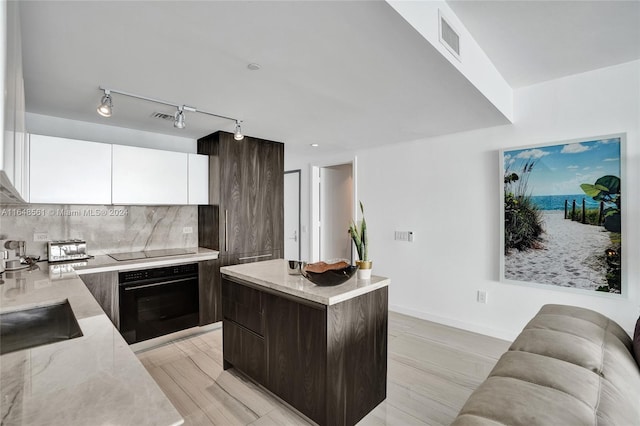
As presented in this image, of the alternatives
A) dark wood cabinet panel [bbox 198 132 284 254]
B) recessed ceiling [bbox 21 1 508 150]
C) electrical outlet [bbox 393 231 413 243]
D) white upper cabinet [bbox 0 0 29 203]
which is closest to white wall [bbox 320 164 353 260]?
dark wood cabinet panel [bbox 198 132 284 254]

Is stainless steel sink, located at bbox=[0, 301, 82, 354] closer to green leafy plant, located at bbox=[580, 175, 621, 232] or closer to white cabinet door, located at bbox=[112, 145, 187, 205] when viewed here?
white cabinet door, located at bbox=[112, 145, 187, 205]

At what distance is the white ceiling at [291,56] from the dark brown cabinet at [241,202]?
2.08 feet

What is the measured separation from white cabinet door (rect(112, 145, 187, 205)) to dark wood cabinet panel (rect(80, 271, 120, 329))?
752mm

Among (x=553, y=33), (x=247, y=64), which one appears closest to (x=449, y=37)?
(x=553, y=33)

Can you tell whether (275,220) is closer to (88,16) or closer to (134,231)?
(134,231)

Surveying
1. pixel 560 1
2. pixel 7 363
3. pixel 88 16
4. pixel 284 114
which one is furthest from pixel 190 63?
pixel 560 1

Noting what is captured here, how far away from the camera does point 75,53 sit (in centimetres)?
175

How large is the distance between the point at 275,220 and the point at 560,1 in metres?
3.36

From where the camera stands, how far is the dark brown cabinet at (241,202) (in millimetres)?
3568

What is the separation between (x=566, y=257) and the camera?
2.73m

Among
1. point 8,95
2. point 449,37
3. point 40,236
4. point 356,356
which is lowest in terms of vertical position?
point 356,356

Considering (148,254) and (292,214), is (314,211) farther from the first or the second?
(148,254)

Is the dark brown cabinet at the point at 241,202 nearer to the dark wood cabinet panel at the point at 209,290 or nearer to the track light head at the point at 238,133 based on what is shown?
the dark wood cabinet panel at the point at 209,290

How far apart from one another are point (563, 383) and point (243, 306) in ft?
6.27
